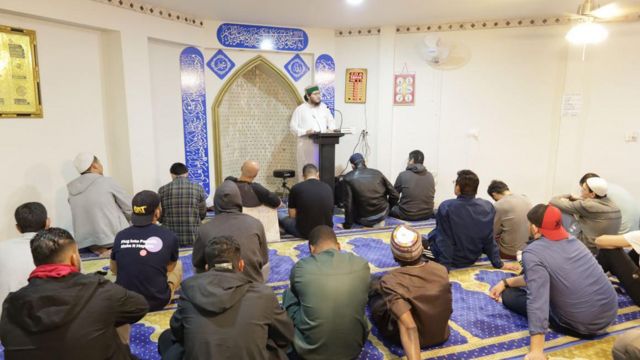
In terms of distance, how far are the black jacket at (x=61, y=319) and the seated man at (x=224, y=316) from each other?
0.93 ft

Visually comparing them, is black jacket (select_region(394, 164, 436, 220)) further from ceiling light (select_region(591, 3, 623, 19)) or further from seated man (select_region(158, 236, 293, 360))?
seated man (select_region(158, 236, 293, 360))

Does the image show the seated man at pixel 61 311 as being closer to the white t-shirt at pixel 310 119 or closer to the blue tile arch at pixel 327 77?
the white t-shirt at pixel 310 119

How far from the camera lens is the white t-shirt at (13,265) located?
2373mm

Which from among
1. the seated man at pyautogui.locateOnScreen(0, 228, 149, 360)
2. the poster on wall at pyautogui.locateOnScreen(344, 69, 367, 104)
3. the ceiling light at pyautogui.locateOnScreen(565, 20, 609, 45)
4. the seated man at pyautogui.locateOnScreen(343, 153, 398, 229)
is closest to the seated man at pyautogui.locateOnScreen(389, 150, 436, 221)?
the seated man at pyautogui.locateOnScreen(343, 153, 398, 229)

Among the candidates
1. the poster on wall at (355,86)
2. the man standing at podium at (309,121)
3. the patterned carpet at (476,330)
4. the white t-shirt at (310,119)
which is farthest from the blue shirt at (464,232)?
the poster on wall at (355,86)

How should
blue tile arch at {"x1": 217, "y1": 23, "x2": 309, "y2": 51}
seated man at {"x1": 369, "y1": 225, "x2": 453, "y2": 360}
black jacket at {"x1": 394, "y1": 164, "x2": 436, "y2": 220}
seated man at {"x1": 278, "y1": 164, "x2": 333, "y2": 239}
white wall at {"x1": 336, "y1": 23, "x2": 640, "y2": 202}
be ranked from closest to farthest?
seated man at {"x1": 369, "y1": 225, "x2": 453, "y2": 360}, seated man at {"x1": 278, "y1": 164, "x2": 333, "y2": 239}, black jacket at {"x1": 394, "y1": 164, "x2": 436, "y2": 220}, white wall at {"x1": 336, "y1": 23, "x2": 640, "y2": 202}, blue tile arch at {"x1": 217, "y1": 23, "x2": 309, "y2": 51}

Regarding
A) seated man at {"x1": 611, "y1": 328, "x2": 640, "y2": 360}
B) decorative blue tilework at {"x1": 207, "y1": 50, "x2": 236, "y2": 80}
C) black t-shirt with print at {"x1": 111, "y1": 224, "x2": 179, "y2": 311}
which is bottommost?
seated man at {"x1": 611, "y1": 328, "x2": 640, "y2": 360}

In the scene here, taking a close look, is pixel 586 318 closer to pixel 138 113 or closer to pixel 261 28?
pixel 138 113

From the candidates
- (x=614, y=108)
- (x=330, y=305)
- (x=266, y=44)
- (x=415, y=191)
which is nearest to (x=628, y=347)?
(x=330, y=305)

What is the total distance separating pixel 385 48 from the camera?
6188 mm

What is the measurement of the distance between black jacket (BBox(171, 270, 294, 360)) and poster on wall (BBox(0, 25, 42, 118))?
10.8 ft

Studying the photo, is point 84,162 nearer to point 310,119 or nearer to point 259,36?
point 310,119

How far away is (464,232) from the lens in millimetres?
3457

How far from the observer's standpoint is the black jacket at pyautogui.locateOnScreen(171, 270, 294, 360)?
167 cm
